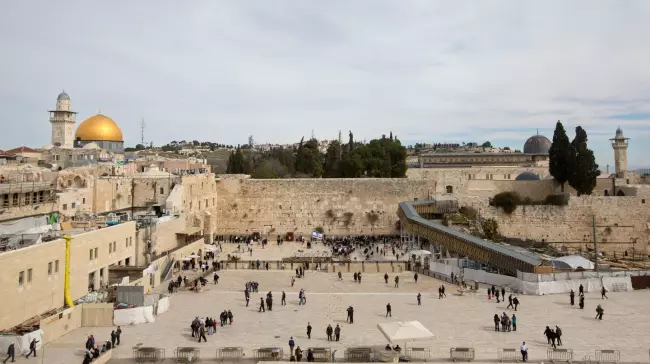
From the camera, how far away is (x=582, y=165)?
34250 millimetres

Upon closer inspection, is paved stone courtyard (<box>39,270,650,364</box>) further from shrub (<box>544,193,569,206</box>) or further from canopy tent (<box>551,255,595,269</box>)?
shrub (<box>544,193,569,206</box>)

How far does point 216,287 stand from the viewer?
1919cm

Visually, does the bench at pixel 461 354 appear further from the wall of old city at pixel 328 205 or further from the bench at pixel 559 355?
the wall of old city at pixel 328 205

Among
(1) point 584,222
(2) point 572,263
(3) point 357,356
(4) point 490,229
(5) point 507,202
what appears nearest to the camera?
(3) point 357,356

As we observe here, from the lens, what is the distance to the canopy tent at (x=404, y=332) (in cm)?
1115

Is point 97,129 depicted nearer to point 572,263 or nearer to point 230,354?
point 230,354

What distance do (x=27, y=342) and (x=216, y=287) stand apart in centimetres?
813

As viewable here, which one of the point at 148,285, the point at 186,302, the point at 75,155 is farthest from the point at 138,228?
the point at 75,155

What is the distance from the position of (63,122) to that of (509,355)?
4397cm

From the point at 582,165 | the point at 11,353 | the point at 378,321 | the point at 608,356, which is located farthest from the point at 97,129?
the point at 608,356

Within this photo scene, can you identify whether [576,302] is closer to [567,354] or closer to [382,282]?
[567,354]

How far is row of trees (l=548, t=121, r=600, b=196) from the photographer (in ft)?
112

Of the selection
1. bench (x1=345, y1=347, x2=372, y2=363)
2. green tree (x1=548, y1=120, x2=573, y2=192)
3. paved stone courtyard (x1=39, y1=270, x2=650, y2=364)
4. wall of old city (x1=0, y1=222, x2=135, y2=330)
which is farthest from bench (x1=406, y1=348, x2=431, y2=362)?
green tree (x1=548, y1=120, x2=573, y2=192)

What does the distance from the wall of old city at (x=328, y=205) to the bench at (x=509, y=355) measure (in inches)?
930
